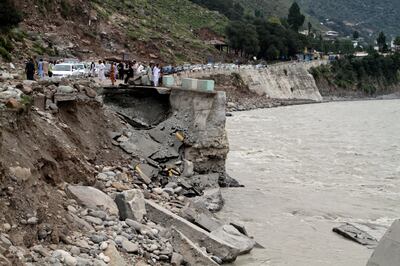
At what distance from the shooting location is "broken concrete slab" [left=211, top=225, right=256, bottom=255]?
1312cm

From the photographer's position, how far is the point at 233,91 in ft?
232

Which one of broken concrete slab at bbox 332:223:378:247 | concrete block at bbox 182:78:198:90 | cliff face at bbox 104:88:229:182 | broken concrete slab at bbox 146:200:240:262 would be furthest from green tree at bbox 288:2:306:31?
broken concrete slab at bbox 146:200:240:262

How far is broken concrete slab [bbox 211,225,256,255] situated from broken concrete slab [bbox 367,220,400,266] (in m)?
4.62

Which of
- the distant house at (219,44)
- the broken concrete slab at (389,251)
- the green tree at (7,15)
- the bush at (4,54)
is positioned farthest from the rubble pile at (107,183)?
the distant house at (219,44)

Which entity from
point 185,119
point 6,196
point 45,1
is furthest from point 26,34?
point 6,196

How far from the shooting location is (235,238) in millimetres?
13531

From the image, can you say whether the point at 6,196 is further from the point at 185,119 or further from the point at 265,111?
the point at 265,111

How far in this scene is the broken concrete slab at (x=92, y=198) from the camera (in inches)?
465

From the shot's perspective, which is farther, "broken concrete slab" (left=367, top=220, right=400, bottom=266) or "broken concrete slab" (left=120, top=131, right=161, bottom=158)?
"broken concrete slab" (left=120, top=131, right=161, bottom=158)

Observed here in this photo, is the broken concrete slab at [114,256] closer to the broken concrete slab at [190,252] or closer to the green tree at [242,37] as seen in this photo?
the broken concrete slab at [190,252]

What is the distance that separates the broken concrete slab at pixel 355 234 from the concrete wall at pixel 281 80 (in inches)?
1874

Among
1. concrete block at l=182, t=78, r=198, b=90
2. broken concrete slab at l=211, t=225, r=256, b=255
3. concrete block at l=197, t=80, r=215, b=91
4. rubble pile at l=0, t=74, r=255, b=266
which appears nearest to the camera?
rubble pile at l=0, t=74, r=255, b=266

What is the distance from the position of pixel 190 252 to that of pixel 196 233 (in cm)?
118

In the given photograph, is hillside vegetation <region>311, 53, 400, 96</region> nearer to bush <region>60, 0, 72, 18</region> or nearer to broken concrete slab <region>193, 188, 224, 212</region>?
bush <region>60, 0, 72, 18</region>
